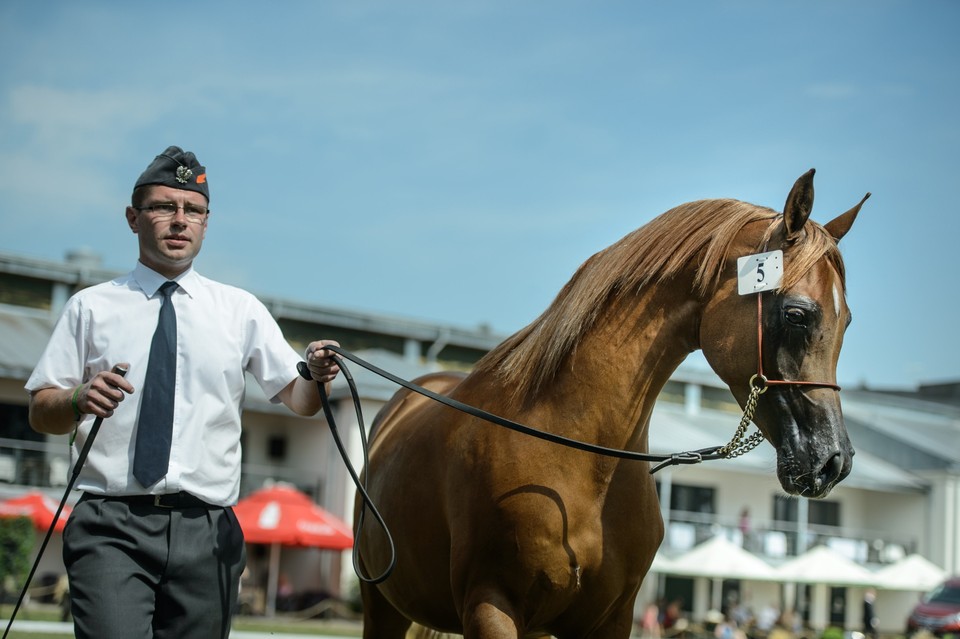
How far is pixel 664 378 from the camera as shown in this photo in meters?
3.67

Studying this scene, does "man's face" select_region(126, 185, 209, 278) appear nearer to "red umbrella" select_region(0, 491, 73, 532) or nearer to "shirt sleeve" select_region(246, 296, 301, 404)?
"shirt sleeve" select_region(246, 296, 301, 404)

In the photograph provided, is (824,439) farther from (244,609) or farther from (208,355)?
(244,609)

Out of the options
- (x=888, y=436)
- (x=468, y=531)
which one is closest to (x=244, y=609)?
(x=468, y=531)

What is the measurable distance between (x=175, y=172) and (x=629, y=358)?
5.29ft

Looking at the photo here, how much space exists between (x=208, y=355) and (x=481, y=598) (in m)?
1.18

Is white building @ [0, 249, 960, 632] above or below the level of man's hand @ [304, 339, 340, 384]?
below

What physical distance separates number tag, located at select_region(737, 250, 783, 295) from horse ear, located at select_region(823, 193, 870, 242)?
337 millimetres

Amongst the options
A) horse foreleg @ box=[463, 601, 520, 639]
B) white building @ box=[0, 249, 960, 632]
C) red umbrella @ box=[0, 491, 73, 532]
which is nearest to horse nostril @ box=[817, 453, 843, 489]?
horse foreleg @ box=[463, 601, 520, 639]

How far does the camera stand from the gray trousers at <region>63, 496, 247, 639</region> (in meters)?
3.02

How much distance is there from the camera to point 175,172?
3.35 meters

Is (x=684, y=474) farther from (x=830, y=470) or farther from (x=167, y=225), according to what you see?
(x=167, y=225)

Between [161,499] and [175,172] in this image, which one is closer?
[161,499]

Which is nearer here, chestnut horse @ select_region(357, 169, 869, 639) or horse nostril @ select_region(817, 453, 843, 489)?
horse nostril @ select_region(817, 453, 843, 489)

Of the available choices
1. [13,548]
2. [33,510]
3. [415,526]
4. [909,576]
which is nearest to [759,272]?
[415,526]
